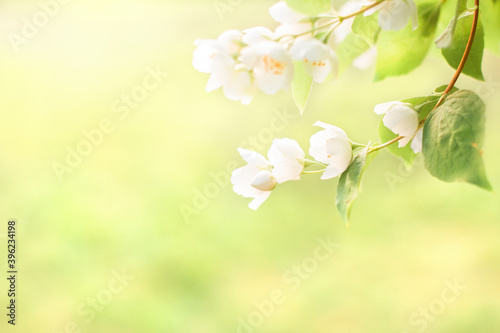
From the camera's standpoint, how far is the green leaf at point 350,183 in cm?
30

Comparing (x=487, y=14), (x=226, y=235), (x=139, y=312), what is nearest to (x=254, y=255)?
(x=226, y=235)

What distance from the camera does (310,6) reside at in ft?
0.99

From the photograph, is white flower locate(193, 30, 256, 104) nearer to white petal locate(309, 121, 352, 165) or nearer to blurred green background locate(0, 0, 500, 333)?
white petal locate(309, 121, 352, 165)

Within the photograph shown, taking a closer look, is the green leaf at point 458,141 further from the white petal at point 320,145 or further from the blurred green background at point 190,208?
the blurred green background at point 190,208

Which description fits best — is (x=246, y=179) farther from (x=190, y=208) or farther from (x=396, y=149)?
(x=190, y=208)

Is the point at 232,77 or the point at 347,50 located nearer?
the point at 232,77

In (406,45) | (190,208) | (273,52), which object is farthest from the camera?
(190,208)

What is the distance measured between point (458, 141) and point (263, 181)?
0.37 feet

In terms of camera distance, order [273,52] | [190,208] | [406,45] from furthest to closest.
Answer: [190,208] → [406,45] → [273,52]

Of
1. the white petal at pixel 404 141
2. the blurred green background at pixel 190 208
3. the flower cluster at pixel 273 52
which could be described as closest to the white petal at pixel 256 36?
the flower cluster at pixel 273 52

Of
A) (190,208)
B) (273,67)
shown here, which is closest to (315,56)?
(273,67)

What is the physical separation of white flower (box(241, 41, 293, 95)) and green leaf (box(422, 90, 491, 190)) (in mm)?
94

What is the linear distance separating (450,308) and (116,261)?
0.94m

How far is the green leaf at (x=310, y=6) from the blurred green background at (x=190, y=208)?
122cm
